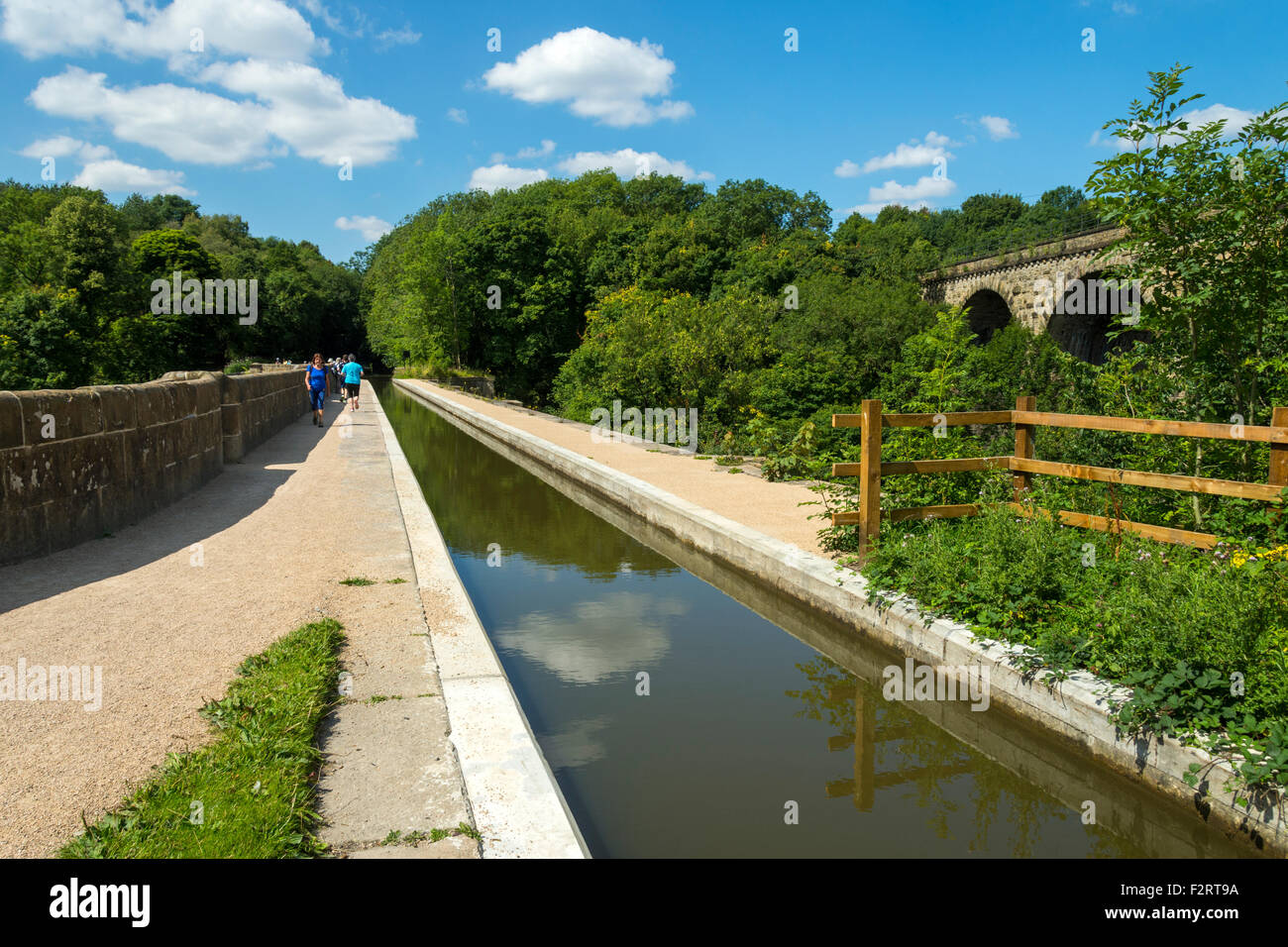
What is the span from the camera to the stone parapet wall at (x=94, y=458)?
6.42 metres

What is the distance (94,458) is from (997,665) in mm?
7749

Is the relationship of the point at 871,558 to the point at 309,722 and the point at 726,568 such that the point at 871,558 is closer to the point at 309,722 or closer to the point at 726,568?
the point at 726,568

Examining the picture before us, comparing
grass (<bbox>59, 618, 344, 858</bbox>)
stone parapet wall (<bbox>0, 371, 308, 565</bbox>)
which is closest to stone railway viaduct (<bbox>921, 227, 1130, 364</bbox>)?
stone parapet wall (<bbox>0, 371, 308, 565</bbox>)

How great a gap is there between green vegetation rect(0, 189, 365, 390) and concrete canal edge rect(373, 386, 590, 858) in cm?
3882

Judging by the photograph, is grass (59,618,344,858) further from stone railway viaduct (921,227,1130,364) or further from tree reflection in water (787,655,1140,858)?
stone railway viaduct (921,227,1130,364)

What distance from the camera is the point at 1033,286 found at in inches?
1574

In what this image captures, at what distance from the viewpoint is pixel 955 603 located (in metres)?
5.62

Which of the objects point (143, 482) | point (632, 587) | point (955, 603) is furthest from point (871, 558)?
point (143, 482)

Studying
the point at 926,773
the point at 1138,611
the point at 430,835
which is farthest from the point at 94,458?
the point at 1138,611

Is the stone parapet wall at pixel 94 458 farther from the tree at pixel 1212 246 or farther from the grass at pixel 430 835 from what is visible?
the tree at pixel 1212 246

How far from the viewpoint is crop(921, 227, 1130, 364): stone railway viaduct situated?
37031mm

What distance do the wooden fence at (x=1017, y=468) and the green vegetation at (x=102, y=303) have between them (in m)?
39.6

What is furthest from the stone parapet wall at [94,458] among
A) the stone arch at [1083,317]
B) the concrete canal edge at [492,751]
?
the stone arch at [1083,317]

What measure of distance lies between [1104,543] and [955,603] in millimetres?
1251
